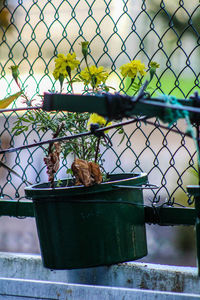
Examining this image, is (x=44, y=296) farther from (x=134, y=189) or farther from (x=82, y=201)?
(x=134, y=189)

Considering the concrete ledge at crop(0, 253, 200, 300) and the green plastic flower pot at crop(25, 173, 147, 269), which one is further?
the concrete ledge at crop(0, 253, 200, 300)

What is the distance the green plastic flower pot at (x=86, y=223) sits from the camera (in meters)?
1.49

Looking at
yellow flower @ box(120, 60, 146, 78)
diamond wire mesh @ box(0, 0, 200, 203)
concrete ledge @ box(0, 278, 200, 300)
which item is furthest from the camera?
diamond wire mesh @ box(0, 0, 200, 203)

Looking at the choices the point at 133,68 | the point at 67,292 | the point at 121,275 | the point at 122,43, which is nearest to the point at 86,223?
the point at 67,292

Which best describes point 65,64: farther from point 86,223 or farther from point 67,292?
point 67,292

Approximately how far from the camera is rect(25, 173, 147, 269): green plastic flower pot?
1.49m

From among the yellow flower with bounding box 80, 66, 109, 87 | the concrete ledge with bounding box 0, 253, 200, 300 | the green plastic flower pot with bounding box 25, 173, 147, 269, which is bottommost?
the concrete ledge with bounding box 0, 253, 200, 300

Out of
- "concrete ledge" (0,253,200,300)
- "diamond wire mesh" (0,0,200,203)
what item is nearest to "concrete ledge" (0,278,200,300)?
"concrete ledge" (0,253,200,300)

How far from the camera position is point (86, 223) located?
1.50 metres

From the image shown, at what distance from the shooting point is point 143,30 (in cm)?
293

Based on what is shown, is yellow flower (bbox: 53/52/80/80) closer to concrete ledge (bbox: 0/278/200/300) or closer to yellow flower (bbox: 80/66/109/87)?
yellow flower (bbox: 80/66/109/87)

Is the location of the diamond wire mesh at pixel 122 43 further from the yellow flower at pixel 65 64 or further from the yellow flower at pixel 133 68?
the yellow flower at pixel 65 64

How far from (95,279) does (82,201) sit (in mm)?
519

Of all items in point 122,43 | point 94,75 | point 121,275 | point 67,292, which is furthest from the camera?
point 122,43
